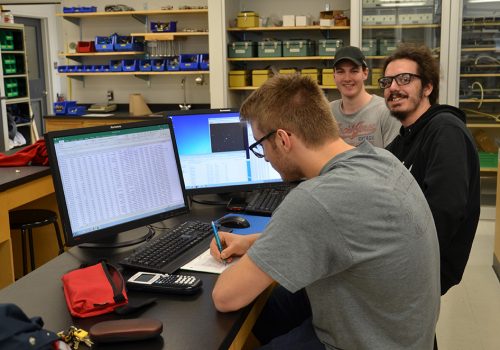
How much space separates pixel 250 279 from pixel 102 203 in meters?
0.75

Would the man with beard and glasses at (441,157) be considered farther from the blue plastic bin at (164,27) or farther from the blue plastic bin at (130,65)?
the blue plastic bin at (130,65)

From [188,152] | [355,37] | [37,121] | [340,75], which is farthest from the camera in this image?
[37,121]

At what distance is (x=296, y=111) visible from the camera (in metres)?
1.37

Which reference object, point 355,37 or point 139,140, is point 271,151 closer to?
point 139,140

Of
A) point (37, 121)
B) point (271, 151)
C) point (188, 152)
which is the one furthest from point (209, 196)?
point (37, 121)

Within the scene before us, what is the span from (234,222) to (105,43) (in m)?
4.91

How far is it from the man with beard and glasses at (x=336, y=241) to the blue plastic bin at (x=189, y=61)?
470 cm

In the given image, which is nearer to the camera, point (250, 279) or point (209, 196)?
point (250, 279)

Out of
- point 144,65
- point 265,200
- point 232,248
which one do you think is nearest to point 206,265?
point 232,248

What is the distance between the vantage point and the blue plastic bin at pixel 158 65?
6141mm

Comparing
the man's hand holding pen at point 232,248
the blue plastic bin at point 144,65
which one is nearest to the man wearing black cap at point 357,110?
the man's hand holding pen at point 232,248

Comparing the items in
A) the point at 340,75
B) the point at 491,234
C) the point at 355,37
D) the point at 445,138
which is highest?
the point at 355,37

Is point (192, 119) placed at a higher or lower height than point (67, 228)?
higher

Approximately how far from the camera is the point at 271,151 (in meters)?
1.40
